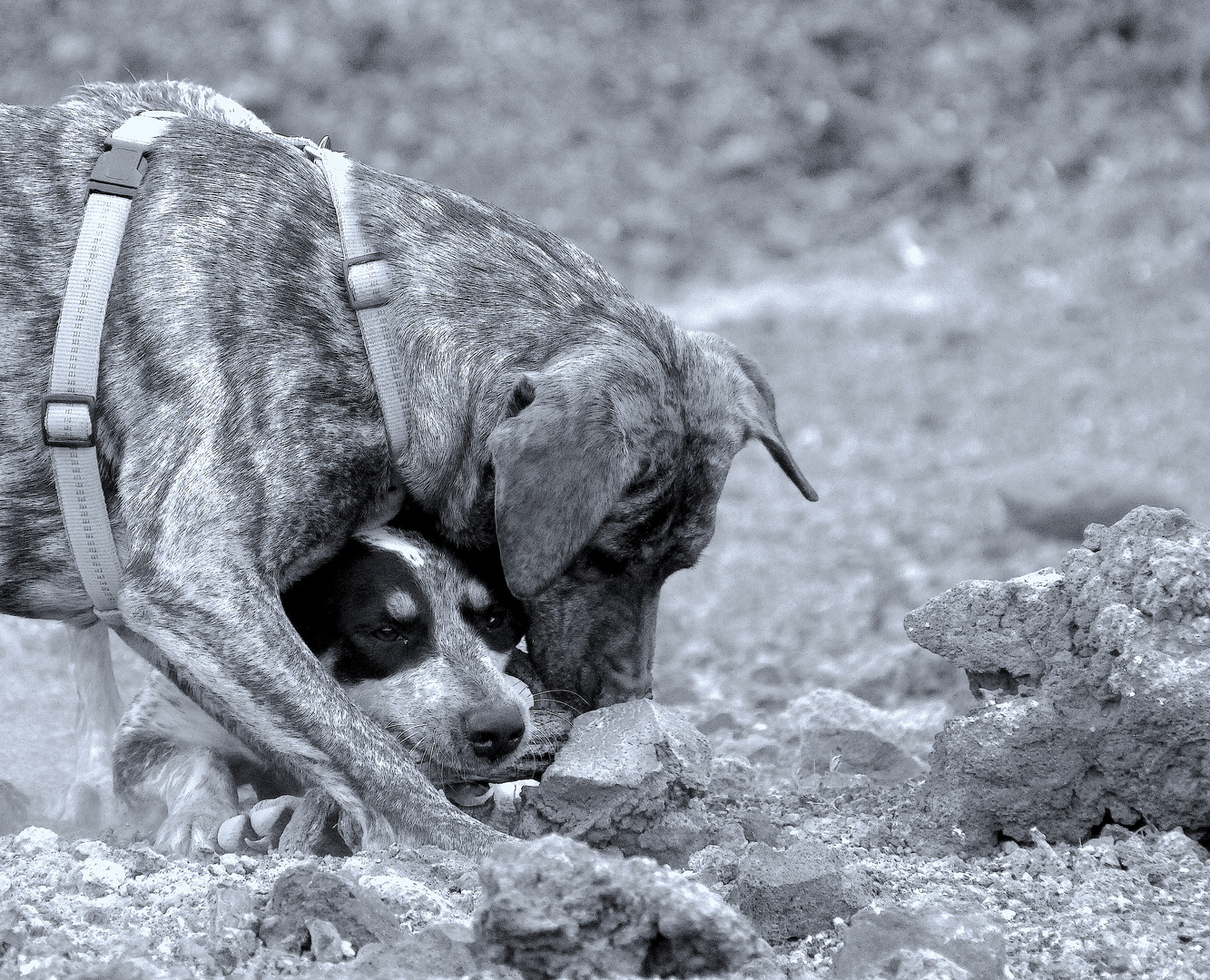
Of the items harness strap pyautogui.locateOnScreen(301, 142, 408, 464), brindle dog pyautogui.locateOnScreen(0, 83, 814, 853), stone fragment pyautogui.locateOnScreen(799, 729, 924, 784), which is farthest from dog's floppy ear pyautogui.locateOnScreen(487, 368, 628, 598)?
stone fragment pyautogui.locateOnScreen(799, 729, 924, 784)

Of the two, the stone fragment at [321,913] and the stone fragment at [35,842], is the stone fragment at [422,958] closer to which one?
the stone fragment at [321,913]

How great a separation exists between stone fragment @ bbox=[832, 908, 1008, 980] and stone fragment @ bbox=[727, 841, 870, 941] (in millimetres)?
125

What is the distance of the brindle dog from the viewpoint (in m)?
3.78

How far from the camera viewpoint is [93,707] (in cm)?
521

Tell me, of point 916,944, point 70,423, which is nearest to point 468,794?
point 70,423

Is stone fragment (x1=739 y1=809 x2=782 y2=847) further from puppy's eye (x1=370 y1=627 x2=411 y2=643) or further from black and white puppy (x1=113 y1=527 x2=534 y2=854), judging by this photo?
puppy's eye (x1=370 y1=627 x2=411 y2=643)

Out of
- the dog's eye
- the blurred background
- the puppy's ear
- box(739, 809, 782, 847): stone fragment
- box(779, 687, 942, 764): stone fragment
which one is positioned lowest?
the blurred background

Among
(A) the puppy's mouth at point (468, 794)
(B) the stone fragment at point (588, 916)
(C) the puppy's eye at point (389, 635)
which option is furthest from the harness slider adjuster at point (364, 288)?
(B) the stone fragment at point (588, 916)

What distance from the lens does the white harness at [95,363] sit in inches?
156

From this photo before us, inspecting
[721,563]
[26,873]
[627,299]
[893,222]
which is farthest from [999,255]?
[26,873]

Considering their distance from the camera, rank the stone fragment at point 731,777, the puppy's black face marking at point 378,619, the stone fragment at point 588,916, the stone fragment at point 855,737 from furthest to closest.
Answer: the stone fragment at point 855,737, the puppy's black face marking at point 378,619, the stone fragment at point 731,777, the stone fragment at point 588,916

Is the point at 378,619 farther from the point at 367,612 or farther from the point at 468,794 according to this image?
the point at 468,794

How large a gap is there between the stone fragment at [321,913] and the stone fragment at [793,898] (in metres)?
0.66

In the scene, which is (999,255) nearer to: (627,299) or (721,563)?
(721,563)
